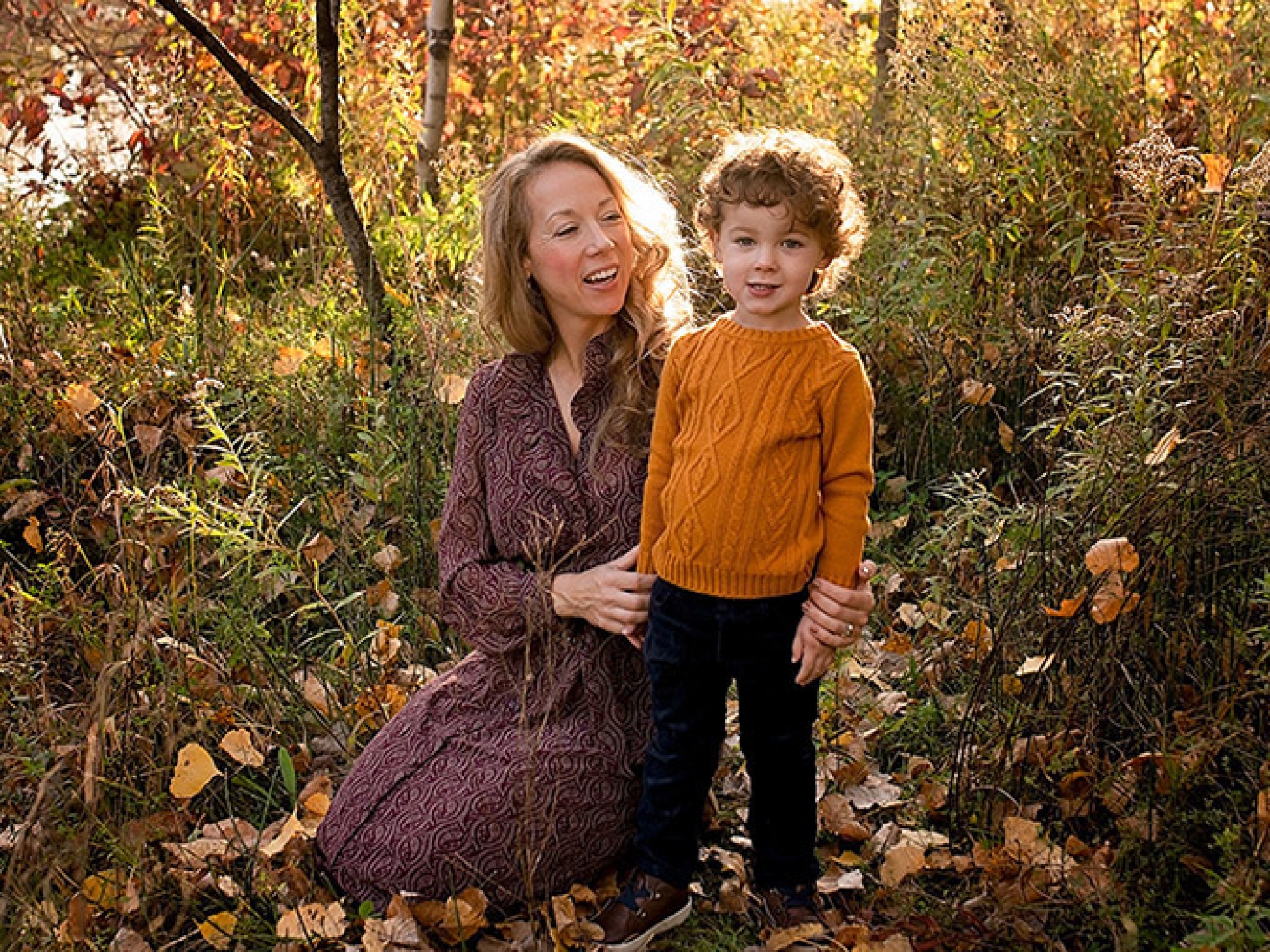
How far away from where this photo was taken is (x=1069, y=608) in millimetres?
2531

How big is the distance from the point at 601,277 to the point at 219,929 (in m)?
1.29

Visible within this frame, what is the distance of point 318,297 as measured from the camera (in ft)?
15.3

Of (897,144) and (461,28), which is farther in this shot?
(461,28)

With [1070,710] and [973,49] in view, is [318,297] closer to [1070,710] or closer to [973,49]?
[973,49]

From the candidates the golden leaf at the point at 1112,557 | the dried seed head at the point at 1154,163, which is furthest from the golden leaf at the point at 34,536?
the dried seed head at the point at 1154,163

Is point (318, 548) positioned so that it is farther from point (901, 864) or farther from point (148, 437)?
point (901, 864)

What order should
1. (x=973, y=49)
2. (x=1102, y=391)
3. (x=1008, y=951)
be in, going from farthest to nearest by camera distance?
(x=973, y=49)
(x=1102, y=391)
(x=1008, y=951)

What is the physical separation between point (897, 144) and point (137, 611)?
2571mm

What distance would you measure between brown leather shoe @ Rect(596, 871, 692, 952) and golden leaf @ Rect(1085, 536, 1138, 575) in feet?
2.93

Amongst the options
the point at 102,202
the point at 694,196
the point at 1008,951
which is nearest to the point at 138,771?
the point at 1008,951

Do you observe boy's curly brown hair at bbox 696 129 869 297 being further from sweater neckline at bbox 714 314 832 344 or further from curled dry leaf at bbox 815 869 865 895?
curled dry leaf at bbox 815 869 865 895

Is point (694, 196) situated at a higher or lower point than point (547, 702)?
higher

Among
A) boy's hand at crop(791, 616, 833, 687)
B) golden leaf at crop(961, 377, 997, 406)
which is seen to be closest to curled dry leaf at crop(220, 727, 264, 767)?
boy's hand at crop(791, 616, 833, 687)

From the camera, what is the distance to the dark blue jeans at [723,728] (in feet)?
7.59
